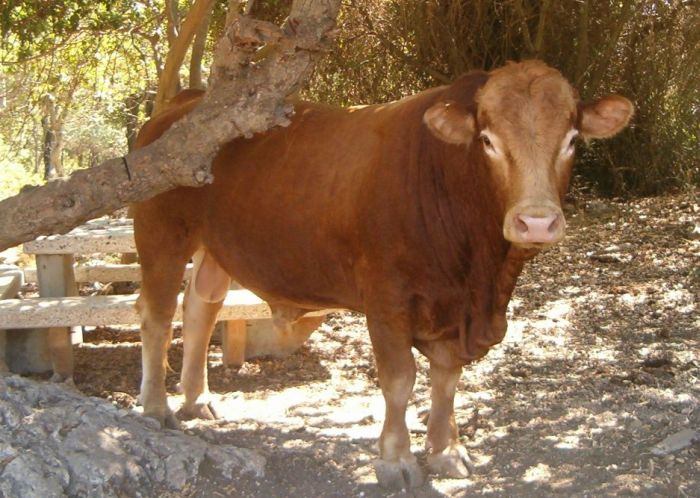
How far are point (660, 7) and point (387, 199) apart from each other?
933 cm

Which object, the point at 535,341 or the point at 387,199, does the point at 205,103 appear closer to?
the point at 387,199

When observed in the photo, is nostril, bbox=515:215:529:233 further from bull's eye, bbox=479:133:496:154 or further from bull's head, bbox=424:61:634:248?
bull's eye, bbox=479:133:496:154

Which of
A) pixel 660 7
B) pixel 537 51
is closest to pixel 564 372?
pixel 537 51

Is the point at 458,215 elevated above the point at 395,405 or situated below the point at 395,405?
above

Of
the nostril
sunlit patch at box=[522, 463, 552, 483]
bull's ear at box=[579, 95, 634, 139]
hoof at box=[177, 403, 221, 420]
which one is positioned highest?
bull's ear at box=[579, 95, 634, 139]

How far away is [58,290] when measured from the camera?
7.46 meters

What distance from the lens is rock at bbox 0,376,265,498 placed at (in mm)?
4211

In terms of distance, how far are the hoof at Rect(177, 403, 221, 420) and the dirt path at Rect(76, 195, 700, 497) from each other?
0.13 metres

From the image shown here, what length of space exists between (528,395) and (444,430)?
1.30m

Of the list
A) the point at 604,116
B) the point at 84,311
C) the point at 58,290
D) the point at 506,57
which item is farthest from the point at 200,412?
the point at 506,57

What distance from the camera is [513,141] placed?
4.34 meters

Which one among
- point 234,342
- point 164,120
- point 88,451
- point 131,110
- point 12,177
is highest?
point 131,110

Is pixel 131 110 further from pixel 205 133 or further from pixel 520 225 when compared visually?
pixel 520 225

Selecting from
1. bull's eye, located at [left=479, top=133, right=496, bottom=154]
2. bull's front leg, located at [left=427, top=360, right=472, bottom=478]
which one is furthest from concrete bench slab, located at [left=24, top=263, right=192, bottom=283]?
bull's eye, located at [left=479, top=133, right=496, bottom=154]
